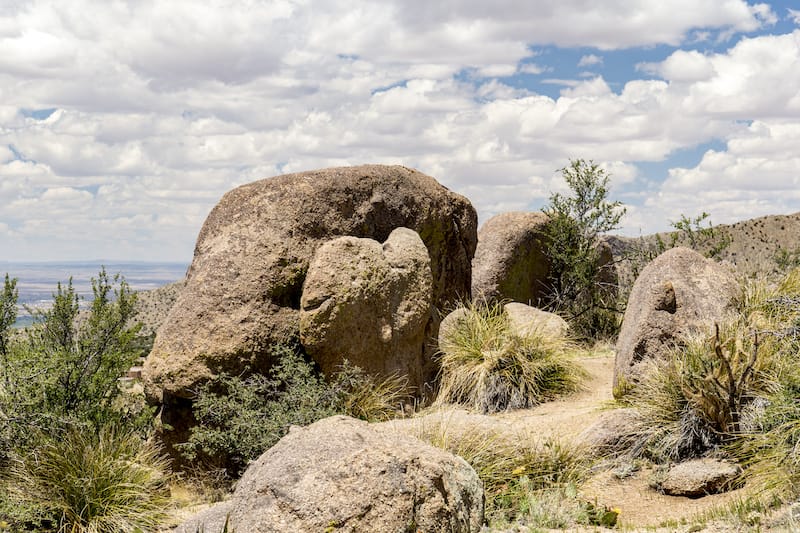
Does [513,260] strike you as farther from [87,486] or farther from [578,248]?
[87,486]

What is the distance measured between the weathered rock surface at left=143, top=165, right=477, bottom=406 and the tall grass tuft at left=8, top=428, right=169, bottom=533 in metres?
1.45

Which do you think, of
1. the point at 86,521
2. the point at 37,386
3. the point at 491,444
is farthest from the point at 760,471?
the point at 37,386

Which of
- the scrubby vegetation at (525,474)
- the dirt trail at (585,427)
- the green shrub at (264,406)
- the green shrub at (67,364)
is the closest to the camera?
the scrubby vegetation at (525,474)

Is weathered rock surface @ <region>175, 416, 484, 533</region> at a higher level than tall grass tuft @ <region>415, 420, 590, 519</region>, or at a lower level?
higher

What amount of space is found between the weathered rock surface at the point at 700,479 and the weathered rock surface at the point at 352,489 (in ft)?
9.02

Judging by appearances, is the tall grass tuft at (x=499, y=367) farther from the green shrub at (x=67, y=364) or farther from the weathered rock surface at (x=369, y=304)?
the green shrub at (x=67, y=364)

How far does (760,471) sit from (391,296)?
4928 millimetres

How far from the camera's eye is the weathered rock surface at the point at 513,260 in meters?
18.5

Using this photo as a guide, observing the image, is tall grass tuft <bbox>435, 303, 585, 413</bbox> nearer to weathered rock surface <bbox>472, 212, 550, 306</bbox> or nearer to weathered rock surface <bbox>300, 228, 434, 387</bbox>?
weathered rock surface <bbox>300, 228, 434, 387</bbox>

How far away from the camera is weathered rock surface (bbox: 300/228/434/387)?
32.8 ft

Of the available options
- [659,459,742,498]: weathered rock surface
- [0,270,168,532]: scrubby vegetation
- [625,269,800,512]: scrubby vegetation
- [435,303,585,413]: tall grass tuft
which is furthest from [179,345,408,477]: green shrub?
[659,459,742,498]: weathered rock surface

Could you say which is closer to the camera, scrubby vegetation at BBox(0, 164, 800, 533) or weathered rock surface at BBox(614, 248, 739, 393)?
scrubby vegetation at BBox(0, 164, 800, 533)

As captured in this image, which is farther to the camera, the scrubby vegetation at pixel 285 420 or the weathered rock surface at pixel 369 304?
the weathered rock surface at pixel 369 304

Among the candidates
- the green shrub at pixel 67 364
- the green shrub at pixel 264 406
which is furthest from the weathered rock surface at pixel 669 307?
the green shrub at pixel 67 364
